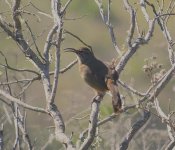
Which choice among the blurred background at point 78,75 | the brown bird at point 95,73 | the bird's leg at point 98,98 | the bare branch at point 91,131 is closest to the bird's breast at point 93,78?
the brown bird at point 95,73

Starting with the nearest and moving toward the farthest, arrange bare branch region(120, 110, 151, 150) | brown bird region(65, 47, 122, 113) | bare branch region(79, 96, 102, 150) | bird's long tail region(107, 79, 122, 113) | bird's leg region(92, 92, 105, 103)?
bare branch region(79, 96, 102, 150), bare branch region(120, 110, 151, 150), bird's long tail region(107, 79, 122, 113), bird's leg region(92, 92, 105, 103), brown bird region(65, 47, 122, 113)

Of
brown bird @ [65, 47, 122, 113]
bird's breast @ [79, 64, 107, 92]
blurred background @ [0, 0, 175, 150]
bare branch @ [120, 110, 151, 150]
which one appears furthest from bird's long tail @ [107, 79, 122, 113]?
blurred background @ [0, 0, 175, 150]

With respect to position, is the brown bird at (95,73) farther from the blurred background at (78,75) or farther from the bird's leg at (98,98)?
the blurred background at (78,75)

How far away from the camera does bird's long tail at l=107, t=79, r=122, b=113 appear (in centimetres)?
450

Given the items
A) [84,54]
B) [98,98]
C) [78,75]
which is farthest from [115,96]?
[78,75]

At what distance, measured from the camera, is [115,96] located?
476 centimetres

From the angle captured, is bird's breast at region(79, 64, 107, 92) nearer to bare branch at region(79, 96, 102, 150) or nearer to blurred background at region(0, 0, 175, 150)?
bare branch at region(79, 96, 102, 150)

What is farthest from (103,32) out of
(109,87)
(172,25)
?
(109,87)

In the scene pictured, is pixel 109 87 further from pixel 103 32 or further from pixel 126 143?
pixel 103 32

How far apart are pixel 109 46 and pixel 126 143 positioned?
12332 millimetres

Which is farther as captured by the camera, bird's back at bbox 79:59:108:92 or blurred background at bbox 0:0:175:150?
blurred background at bbox 0:0:175:150

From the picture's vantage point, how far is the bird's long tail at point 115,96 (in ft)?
14.7

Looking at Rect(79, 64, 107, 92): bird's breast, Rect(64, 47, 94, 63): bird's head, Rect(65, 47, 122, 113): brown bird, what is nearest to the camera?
Rect(65, 47, 122, 113): brown bird

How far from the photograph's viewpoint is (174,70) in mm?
4016
